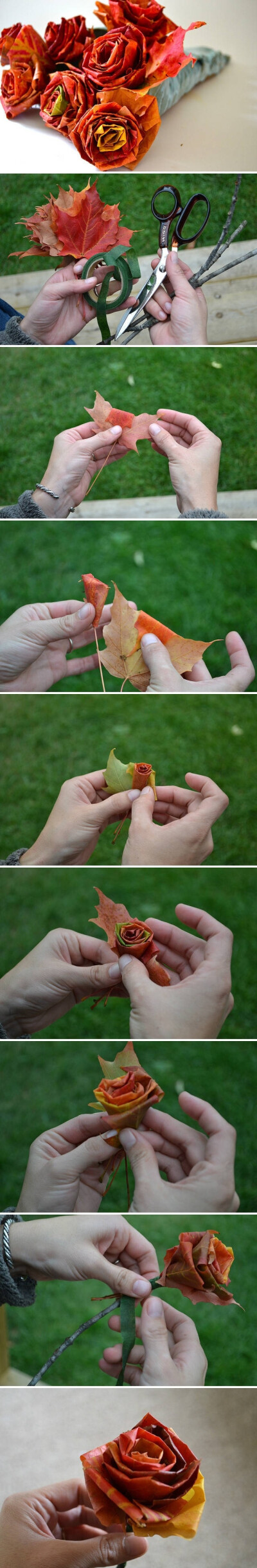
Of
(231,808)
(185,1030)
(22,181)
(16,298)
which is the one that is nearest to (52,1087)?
(185,1030)

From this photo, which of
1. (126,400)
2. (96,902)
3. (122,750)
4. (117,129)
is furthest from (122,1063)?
(117,129)

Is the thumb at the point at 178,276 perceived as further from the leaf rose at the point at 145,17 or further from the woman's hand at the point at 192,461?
the leaf rose at the point at 145,17

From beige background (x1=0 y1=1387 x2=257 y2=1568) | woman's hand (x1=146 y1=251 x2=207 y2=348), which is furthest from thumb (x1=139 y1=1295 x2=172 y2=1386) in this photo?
woman's hand (x1=146 y1=251 x2=207 y2=348)

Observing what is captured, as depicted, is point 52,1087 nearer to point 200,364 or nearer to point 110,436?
point 110,436

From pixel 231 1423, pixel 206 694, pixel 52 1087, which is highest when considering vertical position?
pixel 206 694

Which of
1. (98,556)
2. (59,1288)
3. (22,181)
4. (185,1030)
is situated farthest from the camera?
(22,181)

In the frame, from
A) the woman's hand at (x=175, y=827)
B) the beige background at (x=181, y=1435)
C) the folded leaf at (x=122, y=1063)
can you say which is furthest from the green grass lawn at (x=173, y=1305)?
the woman's hand at (x=175, y=827)

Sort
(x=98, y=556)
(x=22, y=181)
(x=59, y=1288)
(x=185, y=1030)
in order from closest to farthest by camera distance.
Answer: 1. (x=185, y=1030)
2. (x=59, y=1288)
3. (x=98, y=556)
4. (x=22, y=181)
